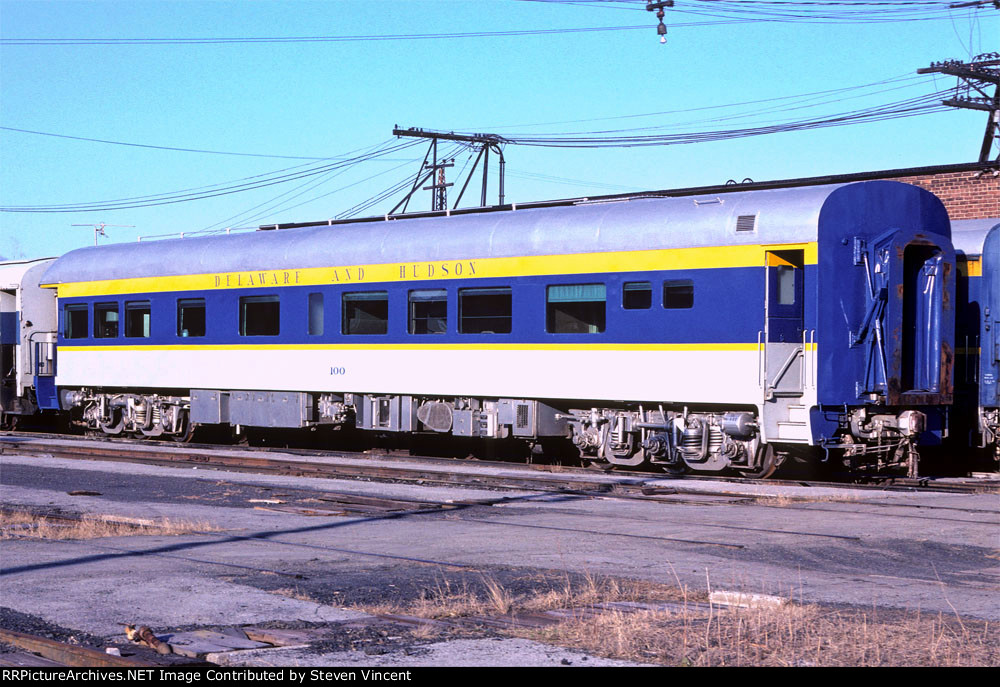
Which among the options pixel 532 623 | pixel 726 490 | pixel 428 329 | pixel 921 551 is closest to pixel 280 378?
pixel 428 329

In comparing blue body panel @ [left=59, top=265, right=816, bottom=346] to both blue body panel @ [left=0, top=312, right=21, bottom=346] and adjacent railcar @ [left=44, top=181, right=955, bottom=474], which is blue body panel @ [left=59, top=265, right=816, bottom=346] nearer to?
adjacent railcar @ [left=44, top=181, right=955, bottom=474]

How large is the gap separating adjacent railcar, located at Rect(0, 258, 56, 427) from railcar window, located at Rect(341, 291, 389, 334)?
10256mm

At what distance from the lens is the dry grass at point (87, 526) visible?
12.5 m

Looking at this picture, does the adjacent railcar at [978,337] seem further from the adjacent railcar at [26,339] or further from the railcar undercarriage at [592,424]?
the adjacent railcar at [26,339]

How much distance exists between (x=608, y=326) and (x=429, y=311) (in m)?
3.77

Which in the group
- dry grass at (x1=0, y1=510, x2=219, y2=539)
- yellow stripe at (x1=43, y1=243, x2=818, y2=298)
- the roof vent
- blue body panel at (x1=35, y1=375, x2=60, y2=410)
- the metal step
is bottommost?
dry grass at (x1=0, y1=510, x2=219, y2=539)

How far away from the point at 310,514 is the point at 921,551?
642cm

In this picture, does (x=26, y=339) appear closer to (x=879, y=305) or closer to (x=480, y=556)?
(x=879, y=305)

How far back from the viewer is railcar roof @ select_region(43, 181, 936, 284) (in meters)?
18.5

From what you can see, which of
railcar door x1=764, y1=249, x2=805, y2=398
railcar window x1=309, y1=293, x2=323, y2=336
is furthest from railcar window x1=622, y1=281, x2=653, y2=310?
railcar window x1=309, y1=293, x2=323, y2=336

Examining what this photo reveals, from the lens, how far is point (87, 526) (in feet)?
42.3


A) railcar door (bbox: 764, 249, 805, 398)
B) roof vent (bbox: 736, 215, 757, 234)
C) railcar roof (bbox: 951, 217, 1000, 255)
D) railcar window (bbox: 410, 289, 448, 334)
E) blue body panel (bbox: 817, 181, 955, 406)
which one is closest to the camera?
blue body panel (bbox: 817, 181, 955, 406)

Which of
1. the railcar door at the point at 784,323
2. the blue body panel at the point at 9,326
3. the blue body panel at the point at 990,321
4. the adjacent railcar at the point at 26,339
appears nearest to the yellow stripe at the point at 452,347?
the railcar door at the point at 784,323

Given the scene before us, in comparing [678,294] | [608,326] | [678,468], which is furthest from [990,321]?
[608,326]
